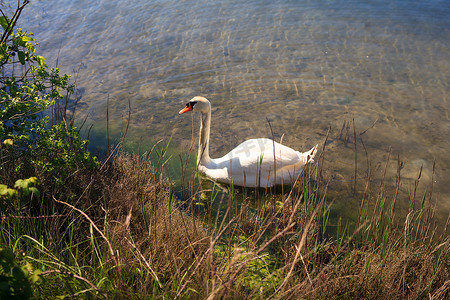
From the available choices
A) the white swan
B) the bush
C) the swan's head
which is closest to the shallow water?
the white swan

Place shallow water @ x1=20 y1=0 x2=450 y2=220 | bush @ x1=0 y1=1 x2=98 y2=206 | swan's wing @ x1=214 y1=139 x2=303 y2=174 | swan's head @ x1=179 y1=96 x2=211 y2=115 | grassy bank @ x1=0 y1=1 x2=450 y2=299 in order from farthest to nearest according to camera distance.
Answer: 1. shallow water @ x1=20 y1=0 x2=450 y2=220
2. swan's head @ x1=179 y1=96 x2=211 y2=115
3. swan's wing @ x1=214 y1=139 x2=303 y2=174
4. bush @ x1=0 y1=1 x2=98 y2=206
5. grassy bank @ x1=0 y1=1 x2=450 y2=299

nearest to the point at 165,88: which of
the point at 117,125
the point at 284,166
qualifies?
the point at 117,125

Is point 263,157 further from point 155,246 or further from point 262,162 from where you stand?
point 155,246

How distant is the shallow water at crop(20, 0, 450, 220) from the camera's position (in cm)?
608

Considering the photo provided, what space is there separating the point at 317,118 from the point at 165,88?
2977 mm

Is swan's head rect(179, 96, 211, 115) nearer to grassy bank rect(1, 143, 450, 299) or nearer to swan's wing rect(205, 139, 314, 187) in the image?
swan's wing rect(205, 139, 314, 187)

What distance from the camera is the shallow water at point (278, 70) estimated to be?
6082mm

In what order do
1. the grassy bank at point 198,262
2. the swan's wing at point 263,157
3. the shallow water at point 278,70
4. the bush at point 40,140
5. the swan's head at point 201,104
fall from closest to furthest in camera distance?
the grassy bank at point 198,262 < the bush at point 40,140 < the swan's wing at point 263,157 < the swan's head at point 201,104 < the shallow water at point 278,70

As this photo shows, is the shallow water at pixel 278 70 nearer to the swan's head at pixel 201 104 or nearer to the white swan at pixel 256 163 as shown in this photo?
the white swan at pixel 256 163

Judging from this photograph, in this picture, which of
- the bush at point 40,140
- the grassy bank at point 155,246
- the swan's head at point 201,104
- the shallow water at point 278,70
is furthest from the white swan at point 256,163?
the bush at point 40,140

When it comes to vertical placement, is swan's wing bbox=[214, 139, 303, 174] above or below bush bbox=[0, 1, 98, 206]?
below

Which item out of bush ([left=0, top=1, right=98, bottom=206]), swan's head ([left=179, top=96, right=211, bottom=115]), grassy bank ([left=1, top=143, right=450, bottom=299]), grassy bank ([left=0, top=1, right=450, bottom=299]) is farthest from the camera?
swan's head ([left=179, top=96, right=211, bottom=115])

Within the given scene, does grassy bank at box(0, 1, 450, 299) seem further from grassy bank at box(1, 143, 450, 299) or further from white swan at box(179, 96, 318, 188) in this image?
white swan at box(179, 96, 318, 188)

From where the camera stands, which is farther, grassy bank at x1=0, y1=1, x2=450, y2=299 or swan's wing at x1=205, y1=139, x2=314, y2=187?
swan's wing at x1=205, y1=139, x2=314, y2=187
